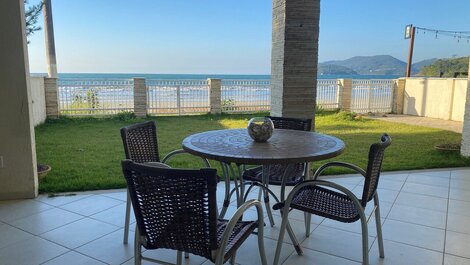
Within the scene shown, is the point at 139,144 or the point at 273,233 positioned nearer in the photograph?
the point at 139,144

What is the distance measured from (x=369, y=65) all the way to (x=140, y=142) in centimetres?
3845

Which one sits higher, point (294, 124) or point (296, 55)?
point (296, 55)

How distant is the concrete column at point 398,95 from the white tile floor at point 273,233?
7.85 m

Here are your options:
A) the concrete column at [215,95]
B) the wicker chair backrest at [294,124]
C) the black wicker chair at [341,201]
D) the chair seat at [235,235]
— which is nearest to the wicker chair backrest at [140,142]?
the chair seat at [235,235]

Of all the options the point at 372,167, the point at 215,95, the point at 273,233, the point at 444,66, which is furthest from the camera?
the point at 444,66

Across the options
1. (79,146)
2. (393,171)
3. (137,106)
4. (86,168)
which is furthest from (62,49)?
(393,171)

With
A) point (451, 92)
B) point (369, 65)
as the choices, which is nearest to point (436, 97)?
point (451, 92)

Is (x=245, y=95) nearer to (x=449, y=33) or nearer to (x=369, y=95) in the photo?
(x=369, y=95)

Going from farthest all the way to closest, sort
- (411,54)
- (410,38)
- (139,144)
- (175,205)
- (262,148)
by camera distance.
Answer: (411,54), (410,38), (139,144), (262,148), (175,205)

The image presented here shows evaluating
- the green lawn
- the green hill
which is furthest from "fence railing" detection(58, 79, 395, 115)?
the green hill

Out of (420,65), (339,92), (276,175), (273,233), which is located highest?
(420,65)

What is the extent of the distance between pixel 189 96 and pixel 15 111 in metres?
6.58

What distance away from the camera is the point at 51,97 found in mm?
8391

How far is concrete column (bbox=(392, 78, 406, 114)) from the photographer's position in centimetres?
1056
